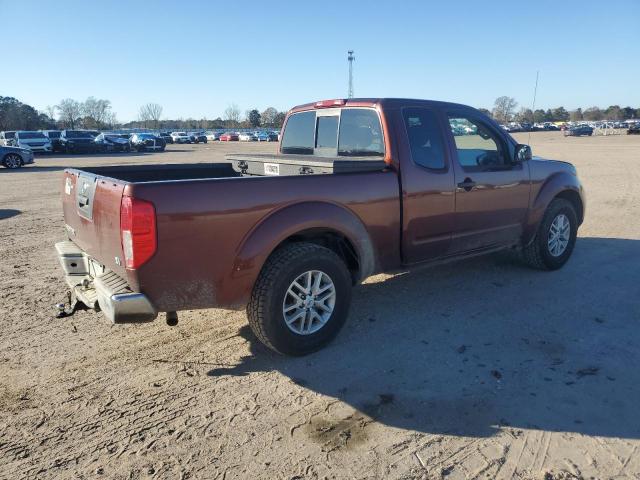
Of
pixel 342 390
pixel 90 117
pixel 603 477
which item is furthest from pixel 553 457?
pixel 90 117

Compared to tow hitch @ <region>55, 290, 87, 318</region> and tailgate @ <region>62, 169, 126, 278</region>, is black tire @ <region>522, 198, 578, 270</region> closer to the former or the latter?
tailgate @ <region>62, 169, 126, 278</region>

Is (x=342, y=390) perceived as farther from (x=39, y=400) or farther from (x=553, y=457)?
(x=39, y=400)

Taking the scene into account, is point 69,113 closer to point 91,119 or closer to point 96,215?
point 91,119

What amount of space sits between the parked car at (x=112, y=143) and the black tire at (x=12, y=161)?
590 inches

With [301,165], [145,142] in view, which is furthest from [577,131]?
[301,165]

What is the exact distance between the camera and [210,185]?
317cm

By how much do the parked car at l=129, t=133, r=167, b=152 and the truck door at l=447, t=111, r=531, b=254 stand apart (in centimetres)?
3858

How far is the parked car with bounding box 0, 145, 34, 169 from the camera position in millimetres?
21744

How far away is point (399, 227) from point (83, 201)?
2532 mm

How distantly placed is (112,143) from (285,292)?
124ft

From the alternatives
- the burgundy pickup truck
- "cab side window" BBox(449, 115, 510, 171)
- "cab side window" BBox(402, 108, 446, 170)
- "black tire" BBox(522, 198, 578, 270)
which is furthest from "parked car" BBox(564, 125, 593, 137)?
"cab side window" BBox(402, 108, 446, 170)

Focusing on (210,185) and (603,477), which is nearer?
(603,477)

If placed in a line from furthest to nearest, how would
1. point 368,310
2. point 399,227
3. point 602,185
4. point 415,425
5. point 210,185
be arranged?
1. point 602,185
2. point 368,310
3. point 399,227
4. point 210,185
5. point 415,425

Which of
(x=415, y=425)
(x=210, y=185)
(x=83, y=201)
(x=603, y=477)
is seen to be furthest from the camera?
(x=83, y=201)
